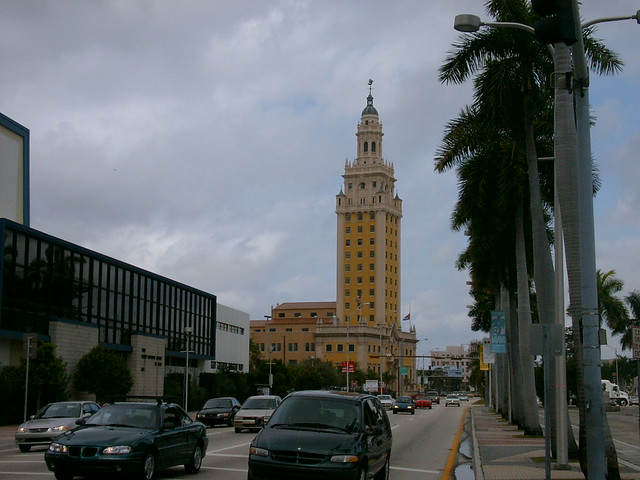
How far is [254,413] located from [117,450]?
1899 centimetres

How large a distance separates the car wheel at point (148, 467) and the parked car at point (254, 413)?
17211mm

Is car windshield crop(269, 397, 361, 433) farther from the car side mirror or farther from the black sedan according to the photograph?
the black sedan

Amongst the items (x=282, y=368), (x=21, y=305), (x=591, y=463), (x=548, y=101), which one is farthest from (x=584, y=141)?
(x=282, y=368)

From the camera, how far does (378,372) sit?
504 feet

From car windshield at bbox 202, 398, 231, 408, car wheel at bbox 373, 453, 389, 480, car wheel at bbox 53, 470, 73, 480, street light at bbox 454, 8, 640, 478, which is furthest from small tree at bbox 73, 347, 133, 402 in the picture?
street light at bbox 454, 8, 640, 478

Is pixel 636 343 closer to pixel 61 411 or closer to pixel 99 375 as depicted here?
pixel 61 411

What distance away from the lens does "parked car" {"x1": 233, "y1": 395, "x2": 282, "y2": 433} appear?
33281 mm

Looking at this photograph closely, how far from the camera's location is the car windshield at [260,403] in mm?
34125

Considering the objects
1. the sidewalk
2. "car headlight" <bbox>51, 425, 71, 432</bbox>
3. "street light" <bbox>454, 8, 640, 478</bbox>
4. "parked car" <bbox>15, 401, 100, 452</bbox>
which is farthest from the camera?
"car headlight" <bbox>51, 425, 71, 432</bbox>

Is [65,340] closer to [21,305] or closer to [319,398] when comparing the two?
[21,305]

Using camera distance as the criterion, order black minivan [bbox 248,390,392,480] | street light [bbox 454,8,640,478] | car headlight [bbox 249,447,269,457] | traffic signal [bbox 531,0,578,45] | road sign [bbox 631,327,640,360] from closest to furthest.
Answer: traffic signal [bbox 531,0,578,45], street light [bbox 454,8,640,478], black minivan [bbox 248,390,392,480], car headlight [bbox 249,447,269,457], road sign [bbox 631,327,640,360]

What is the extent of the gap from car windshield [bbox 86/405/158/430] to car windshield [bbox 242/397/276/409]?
1745cm

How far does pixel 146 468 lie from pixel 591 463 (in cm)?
789

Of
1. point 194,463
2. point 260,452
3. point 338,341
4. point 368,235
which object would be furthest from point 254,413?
point 368,235
